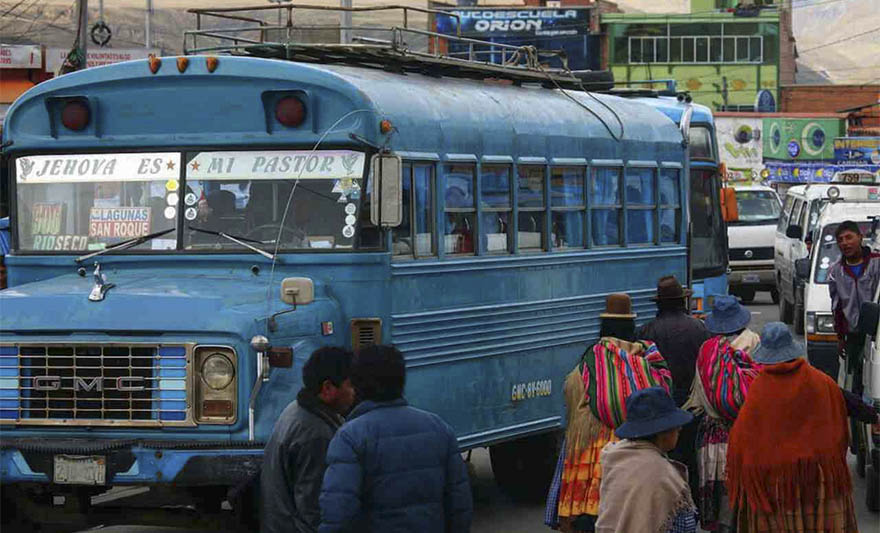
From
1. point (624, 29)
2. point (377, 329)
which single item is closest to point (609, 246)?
point (377, 329)

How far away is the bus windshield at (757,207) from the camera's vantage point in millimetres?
34312

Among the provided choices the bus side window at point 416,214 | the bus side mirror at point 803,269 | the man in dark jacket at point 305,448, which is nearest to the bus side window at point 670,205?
the bus side window at point 416,214

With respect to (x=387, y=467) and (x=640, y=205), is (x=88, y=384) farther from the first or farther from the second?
(x=640, y=205)

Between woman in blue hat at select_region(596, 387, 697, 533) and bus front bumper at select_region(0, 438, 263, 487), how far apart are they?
2765 millimetres

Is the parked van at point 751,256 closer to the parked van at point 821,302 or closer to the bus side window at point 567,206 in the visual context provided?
the parked van at point 821,302

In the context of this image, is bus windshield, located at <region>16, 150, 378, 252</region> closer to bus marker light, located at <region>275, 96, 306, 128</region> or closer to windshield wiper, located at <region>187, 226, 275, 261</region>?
windshield wiper, located at <region>187, 226, 275, 261</region>

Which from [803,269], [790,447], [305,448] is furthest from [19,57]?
[305,448]

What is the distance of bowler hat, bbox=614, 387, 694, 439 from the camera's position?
21.5 ft

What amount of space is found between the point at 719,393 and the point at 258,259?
Answer: 101 inches

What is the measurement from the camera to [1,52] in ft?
156

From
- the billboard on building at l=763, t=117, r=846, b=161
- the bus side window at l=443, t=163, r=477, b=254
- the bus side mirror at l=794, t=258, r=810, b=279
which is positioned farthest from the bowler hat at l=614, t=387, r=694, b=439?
the billboard on building at l=763, t=117, r=846, b=161

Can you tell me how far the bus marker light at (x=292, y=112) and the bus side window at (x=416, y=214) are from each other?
2.23 ft

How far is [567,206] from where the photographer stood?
12.4m

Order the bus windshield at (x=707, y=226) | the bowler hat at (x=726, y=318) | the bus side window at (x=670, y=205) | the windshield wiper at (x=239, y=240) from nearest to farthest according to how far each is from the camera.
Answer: the bowler hat at (x=726, y=318), the windshield wiper at (x=239, y=240), the bus side window at (x=670, y=205), the bus windshield at (x=707, y=226)
